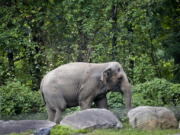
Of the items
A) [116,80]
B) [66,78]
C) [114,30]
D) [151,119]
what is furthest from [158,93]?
[151,119]

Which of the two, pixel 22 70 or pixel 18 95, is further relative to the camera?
pixel 22 70

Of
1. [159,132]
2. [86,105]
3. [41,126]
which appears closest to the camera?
[159,132]

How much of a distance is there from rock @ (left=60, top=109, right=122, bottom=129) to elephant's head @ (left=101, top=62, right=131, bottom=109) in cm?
252

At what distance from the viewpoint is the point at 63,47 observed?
79.4 feet

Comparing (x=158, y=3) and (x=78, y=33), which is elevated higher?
(x=158, y=3)

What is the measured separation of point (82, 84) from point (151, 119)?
3.40 metres

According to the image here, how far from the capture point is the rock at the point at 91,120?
11672 millimetres

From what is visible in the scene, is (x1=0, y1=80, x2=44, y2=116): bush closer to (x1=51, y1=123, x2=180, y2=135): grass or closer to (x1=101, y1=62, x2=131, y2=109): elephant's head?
(x1=101, y1=62, x2=131, y2=109): elephant's head

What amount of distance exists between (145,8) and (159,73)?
3.44 meters

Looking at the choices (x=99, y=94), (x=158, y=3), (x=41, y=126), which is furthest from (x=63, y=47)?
(x=41, y=126)

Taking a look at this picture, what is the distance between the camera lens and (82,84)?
1473 centimetres

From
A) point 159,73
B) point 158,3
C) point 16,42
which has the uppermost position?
point 158,3

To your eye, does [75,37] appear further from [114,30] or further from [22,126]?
[22,126]

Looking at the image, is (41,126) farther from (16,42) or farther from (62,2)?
(62,2)
